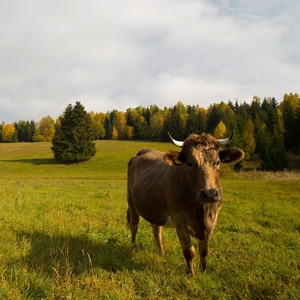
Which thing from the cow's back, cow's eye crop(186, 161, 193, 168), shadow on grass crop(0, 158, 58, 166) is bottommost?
shadow on grass crop(0, 158, 58, 166)

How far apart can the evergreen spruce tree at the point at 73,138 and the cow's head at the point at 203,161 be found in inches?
2108

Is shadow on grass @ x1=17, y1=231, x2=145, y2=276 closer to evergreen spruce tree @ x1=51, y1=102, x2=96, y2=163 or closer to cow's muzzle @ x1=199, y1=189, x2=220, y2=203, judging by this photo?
cow's muzzle @ x1=199, y1=189, x2=220, y2=203

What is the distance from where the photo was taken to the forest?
57044mm

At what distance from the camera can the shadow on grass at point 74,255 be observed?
4.92m

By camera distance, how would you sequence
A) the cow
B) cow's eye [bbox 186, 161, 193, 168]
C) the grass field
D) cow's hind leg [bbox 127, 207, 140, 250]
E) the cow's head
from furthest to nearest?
cow's hind leg [bbox 127, 207, 140, 250]
cow's eye [bbox 186, 161, 193, 168]
the cow
the cow's head
the grass field

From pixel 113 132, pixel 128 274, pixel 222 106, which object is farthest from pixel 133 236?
pixel 113 132

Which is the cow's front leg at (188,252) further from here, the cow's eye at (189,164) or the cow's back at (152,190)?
the cow's eye at (189,164)

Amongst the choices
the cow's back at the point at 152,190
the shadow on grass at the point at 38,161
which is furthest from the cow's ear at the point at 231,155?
the shadow on grass at the point at 38,161

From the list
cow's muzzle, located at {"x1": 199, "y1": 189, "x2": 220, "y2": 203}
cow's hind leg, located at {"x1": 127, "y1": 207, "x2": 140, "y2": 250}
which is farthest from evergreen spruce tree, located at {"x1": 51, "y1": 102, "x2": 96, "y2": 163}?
cow's muzzle, located at {"x1": 199, "y1": 189, "x2": 220, "y2": 203}

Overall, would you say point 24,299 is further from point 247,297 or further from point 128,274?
point 247,297

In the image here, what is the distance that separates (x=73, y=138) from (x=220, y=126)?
35.8 meters

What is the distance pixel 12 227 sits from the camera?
7.21 meters

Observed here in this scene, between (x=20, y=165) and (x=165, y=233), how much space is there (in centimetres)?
5404

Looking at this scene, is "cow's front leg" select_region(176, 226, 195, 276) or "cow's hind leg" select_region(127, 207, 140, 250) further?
"cow's hind leg" select_region(127, 207, 140, 250)
